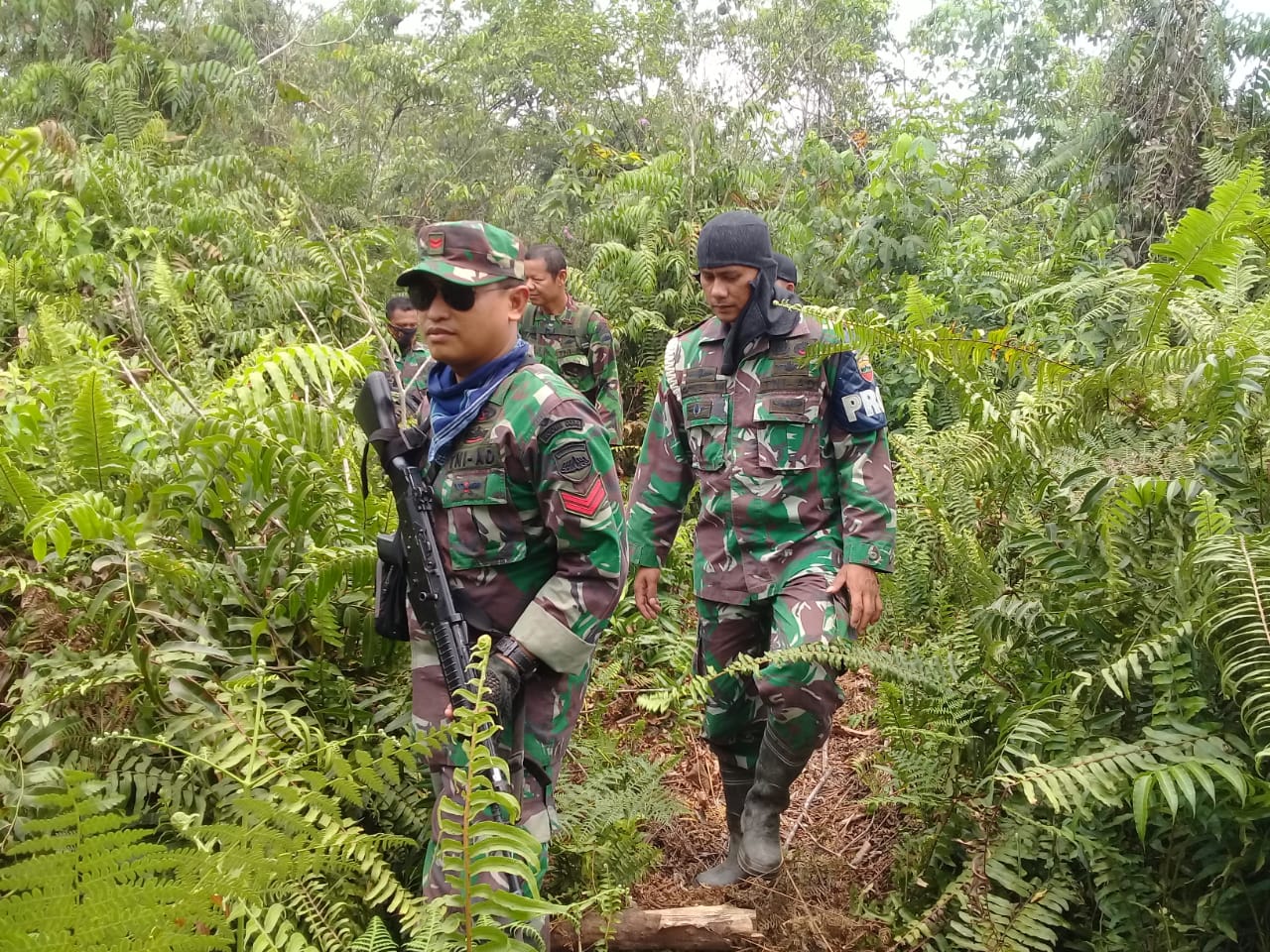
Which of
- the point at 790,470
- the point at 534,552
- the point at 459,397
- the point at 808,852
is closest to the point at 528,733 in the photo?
the point at 534,552

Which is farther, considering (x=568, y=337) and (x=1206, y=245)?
(x=568, y=337)

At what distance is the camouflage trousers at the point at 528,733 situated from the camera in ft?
8.36

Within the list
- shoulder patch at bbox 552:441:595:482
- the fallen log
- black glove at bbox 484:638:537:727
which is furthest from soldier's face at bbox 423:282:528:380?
the fallen log

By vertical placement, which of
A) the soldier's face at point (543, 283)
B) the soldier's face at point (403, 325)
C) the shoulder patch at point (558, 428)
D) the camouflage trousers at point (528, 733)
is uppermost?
the shoulder patch at point (558, 428)

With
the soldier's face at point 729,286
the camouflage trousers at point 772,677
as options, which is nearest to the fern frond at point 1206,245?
the soldier's face at point 729,286

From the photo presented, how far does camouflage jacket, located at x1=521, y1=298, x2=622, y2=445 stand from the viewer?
6406 mm

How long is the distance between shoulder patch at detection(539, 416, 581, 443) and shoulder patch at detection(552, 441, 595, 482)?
0.04m

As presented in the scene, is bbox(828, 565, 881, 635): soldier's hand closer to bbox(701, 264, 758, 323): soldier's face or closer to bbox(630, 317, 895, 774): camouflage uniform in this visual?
bbox(630, 317, 895, 774): camouflage uniform

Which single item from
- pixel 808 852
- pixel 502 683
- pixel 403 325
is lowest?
pixel 808 852

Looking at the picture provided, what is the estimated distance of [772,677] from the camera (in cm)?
323

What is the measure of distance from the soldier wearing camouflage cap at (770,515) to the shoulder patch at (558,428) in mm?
1094

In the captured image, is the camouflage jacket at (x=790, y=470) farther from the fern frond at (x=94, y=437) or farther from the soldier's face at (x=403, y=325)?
the soldier's face at (x=403, y=325)

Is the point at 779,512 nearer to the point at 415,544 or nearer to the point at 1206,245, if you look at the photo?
the point at 415,544

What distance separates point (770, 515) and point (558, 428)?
1.16 m
